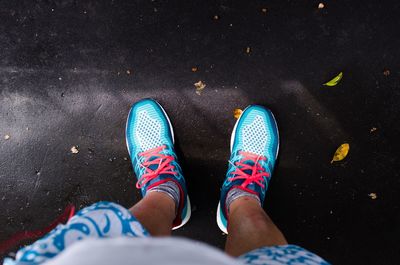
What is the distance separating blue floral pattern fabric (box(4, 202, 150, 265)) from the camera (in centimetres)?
92

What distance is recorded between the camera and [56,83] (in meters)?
2.02

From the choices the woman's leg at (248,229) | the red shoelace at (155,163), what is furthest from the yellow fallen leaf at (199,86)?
the woman's leg at (248,229)

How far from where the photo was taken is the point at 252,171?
1.95 meters

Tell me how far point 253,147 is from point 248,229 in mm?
559

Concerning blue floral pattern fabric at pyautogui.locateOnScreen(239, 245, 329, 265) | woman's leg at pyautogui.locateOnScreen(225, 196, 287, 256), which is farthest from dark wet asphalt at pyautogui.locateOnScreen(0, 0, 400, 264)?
blue floral pattern fabric at pyautogui.locateOnScreen(239, 245, 329, 265)

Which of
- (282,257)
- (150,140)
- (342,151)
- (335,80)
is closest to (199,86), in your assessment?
(150,140)

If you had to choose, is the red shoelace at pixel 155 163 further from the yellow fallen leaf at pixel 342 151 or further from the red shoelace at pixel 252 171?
the yellow fallen leaf at pixel 342 151

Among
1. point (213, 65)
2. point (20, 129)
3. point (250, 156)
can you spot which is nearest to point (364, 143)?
point (250, 156)

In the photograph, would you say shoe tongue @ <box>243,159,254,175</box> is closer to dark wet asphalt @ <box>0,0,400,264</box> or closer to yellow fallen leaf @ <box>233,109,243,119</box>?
dark wet asphalt @ <box>0,0,400,264</box>

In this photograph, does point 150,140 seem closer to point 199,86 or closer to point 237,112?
point 199,86

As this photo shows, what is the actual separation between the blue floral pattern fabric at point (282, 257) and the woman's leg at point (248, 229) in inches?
8.7

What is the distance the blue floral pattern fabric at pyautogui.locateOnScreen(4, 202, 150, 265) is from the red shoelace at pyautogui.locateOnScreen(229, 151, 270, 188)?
911 millimetres

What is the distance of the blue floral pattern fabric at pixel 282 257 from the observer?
1113 millimetres

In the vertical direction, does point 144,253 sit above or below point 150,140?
above
